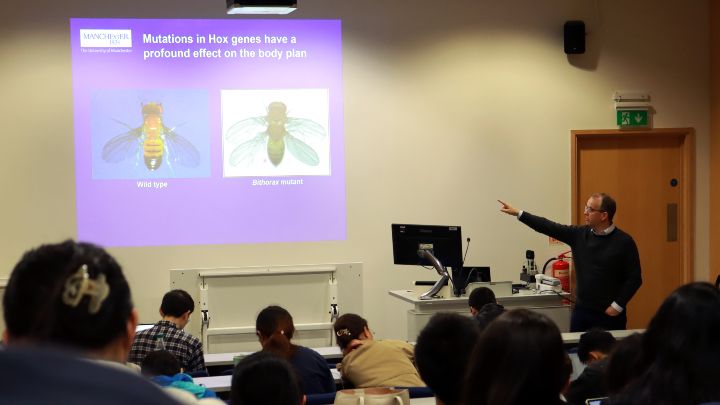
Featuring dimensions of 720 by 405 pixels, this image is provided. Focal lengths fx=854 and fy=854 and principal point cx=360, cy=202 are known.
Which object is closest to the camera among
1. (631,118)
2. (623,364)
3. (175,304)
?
(623,364)

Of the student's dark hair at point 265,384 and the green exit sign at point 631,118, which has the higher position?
the green exit sign at point 631,118

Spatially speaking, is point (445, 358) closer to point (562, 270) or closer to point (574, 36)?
point (562, 270)

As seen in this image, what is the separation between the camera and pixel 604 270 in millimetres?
Result: 6109

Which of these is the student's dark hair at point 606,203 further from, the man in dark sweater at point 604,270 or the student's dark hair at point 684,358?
the student's dark hair at point 684,358

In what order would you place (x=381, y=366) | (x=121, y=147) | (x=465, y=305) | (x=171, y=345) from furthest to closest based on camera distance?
(x=121, y=147) < (x=465, y=305) < (x=171, y=345) < (x=381, y=366)

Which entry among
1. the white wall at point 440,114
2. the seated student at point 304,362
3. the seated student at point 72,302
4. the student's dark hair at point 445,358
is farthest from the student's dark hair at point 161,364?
the white wall at point 440,114

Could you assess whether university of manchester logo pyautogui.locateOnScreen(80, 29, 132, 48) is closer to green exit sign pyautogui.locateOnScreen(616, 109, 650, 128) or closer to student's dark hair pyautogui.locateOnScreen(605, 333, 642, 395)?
green exit sign pyautogui.locateOnScreen(616, 109, 650, 128)

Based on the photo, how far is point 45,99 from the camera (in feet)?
23.4

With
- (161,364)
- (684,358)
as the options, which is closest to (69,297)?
(684,358)

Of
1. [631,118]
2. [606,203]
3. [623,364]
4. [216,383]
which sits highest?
[631,118]

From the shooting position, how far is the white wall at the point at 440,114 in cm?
716

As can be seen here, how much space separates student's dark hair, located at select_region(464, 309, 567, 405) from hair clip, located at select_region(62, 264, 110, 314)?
101 cm

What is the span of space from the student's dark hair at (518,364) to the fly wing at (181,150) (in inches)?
225

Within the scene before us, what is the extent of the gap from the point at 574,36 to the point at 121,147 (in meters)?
4.15
